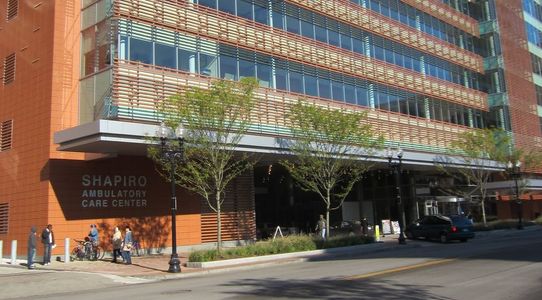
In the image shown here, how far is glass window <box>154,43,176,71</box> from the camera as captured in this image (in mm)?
25475

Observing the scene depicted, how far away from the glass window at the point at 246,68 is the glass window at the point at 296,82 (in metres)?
3.06

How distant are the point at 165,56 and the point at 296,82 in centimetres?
942

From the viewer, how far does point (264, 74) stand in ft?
101

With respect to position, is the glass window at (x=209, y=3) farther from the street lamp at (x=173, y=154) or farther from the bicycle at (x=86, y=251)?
the bicycle at (x=86, y=251)

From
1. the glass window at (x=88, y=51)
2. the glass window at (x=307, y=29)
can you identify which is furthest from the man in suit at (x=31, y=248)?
the glass window at (x=307, y=29)

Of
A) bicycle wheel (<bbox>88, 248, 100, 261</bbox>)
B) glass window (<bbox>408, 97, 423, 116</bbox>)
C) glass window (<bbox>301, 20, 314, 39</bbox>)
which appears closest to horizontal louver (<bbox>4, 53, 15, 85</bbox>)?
bicycle wheel (<bbox>88, 248, 100, 261</bbox>)

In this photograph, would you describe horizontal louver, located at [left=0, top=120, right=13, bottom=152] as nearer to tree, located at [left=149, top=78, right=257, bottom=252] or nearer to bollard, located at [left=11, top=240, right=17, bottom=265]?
bollard, located at [left=11, top=240, right=17, bottom=265]

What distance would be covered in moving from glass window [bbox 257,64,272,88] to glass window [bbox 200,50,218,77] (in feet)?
10.7

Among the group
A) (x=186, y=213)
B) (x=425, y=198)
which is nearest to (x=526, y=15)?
(x=425, y=198)

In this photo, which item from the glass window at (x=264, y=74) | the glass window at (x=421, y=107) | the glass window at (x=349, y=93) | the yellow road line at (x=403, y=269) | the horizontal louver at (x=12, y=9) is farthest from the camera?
the glass window at (x=421, y=107)

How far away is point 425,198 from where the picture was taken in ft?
148

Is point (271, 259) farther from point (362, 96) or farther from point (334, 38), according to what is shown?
point (334, 38)

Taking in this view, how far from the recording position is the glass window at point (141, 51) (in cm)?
2455

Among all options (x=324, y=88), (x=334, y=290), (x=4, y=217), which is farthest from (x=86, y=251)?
(x=324, y=88)
